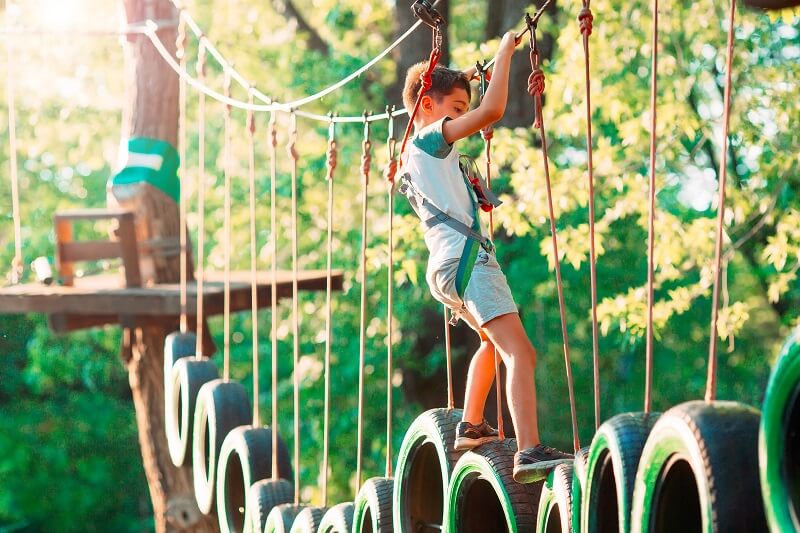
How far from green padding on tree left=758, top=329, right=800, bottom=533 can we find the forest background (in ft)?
13.4

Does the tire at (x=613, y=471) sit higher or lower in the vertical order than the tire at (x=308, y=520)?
higher

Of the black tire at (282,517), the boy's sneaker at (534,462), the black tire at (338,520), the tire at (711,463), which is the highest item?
the tire at (711,463)

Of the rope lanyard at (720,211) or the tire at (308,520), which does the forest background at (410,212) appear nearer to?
the tire at (308,520)

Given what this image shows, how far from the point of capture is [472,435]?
3.02 metres

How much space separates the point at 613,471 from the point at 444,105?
0.98 metres

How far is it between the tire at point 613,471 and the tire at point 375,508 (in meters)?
1.09

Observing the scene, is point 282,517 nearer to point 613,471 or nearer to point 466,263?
point 466,263

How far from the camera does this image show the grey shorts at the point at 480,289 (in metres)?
2.91

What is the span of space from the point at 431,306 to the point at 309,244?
116 cm

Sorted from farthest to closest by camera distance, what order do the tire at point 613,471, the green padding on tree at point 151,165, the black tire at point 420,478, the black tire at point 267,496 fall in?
the green padding on tree at point 151,165 < the black tire at point 267,496 < the black tire at point 420,478 < the tire at point 613,471

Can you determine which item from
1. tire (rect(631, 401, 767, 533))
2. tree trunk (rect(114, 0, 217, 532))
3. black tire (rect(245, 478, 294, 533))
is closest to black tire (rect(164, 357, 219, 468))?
tree trunk (rect(114, 0, 217, 532))

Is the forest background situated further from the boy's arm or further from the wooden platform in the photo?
the boy's arm

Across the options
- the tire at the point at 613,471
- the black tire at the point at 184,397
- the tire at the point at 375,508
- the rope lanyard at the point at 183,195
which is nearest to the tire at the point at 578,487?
the tire at the point at 613,471

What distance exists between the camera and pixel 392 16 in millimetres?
9188
